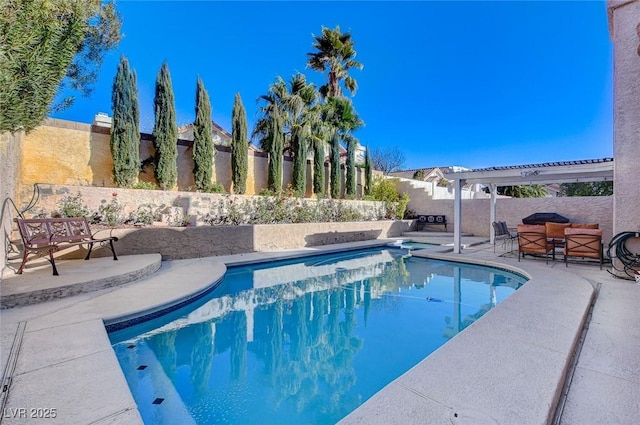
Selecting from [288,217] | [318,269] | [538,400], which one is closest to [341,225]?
[288,217]

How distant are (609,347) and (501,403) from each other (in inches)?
81.6

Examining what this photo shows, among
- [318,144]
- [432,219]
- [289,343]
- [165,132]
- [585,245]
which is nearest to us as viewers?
[289,343]

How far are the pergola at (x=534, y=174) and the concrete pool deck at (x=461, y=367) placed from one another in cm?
415

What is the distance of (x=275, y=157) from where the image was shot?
14.3 m

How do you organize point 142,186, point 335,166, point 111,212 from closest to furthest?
point 111,212 < point 142,186 < point 335,166

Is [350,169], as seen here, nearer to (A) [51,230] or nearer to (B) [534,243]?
(B) [534,243]

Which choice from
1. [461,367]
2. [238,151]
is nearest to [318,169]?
[238,151]

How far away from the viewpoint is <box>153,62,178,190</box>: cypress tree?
1081 centimetres

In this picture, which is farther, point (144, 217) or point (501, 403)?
point (144, 217)

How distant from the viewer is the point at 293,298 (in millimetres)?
6016

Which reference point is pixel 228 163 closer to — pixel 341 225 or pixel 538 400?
pixel 341 225

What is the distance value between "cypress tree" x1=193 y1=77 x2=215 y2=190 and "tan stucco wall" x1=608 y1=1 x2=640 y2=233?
12.1 meters

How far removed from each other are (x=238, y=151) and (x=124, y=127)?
432 centimetres

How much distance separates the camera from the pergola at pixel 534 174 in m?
7.59
